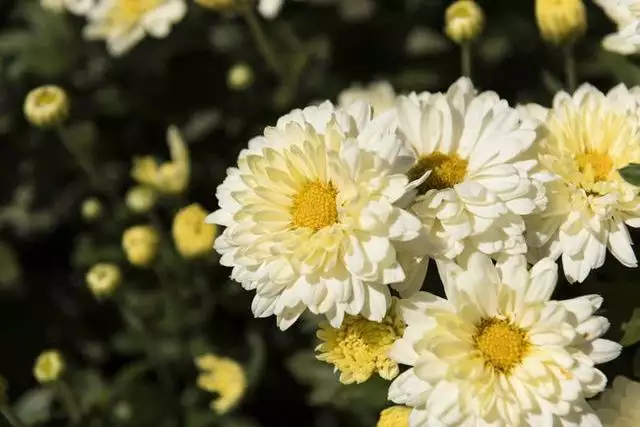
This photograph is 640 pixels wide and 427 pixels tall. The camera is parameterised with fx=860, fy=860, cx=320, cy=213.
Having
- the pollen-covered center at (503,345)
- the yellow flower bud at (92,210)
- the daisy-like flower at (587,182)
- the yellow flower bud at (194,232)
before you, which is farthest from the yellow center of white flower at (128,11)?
the pollen-covered center at (503,345)

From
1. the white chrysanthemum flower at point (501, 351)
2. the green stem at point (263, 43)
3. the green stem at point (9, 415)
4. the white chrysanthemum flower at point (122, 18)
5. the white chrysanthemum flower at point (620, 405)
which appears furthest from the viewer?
the white chrysanthemum flower at point (122, 18)

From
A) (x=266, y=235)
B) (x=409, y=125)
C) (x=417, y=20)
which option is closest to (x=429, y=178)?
(x=409, y=125)

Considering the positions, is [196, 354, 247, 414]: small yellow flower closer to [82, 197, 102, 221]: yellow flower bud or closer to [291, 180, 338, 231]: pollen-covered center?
[82, 197, 102, 221]: yellow flower bud

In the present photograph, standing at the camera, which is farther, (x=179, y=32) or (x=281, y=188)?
(x=179, y=32)

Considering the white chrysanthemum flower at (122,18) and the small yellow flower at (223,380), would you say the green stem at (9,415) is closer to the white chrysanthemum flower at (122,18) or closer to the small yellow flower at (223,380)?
the small yellow flower at (223,380)

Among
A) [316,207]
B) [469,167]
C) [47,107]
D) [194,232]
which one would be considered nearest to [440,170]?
[469,167]

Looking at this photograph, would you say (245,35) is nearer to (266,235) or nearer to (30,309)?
(30,309)

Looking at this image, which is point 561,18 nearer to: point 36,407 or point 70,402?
point 70,402

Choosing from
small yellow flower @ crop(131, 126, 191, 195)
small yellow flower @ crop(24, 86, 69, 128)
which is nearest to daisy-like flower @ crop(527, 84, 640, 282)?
small yellow flower @ crop(131, 126, 191, 195)
